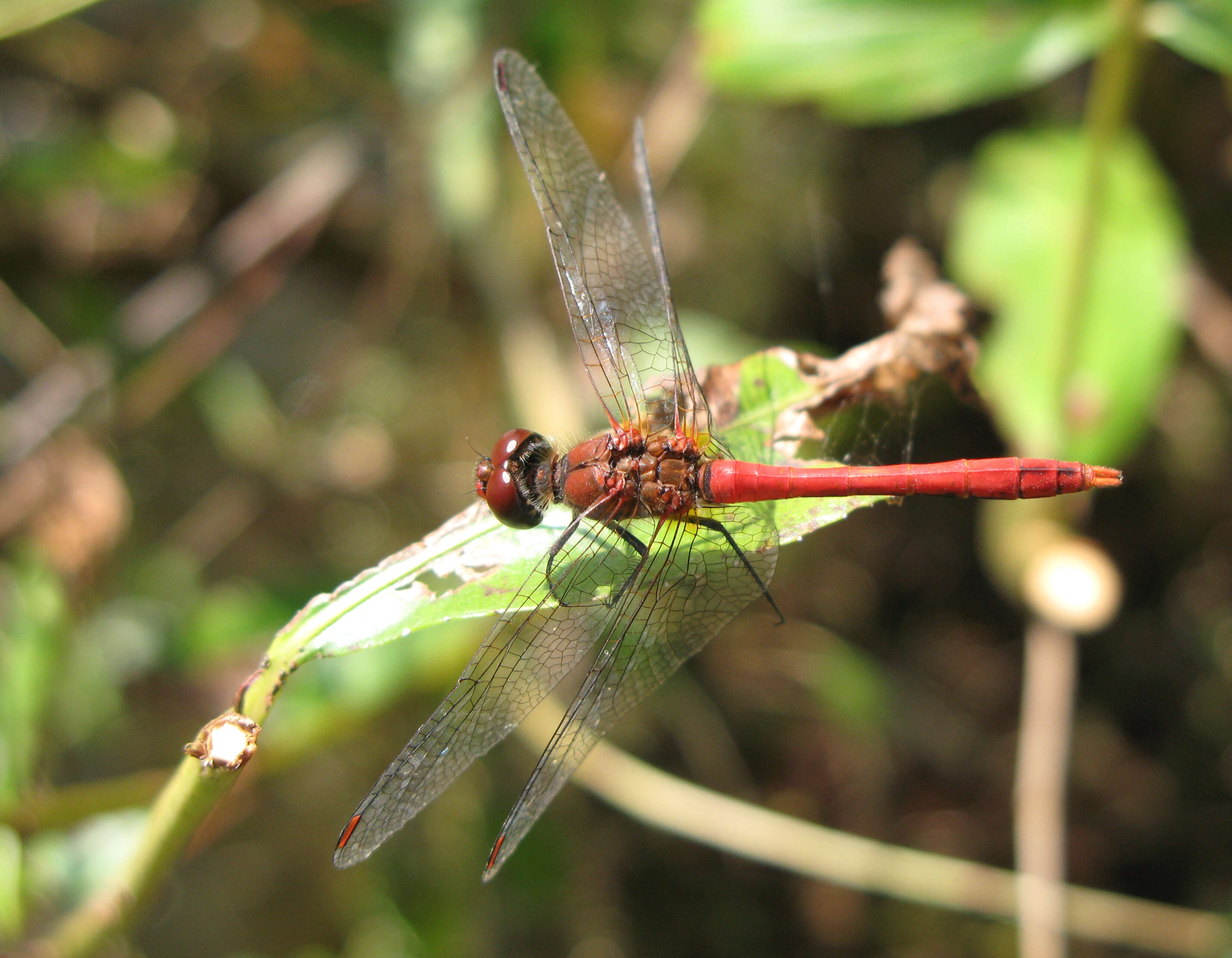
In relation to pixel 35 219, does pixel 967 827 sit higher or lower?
lower

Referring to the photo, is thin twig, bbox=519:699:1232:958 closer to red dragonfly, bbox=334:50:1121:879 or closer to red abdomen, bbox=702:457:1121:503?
red dragonfly, bbox=334:50:1121:879

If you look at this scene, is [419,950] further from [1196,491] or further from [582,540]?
[1196,491]

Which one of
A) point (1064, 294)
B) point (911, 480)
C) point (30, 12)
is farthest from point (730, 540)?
point (30, 12)

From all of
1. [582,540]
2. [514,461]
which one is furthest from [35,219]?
[582,540]

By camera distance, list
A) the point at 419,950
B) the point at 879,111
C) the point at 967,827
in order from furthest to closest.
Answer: the point at 967,827, the point at 419,950, the point at 879,111

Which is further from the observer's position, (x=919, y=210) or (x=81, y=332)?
(x=919, y=210)

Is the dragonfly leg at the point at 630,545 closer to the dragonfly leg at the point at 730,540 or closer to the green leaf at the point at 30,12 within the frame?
the dragonfly leg at the point at 730,540

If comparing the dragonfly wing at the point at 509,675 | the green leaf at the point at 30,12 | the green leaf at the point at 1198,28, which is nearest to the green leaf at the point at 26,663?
the dragonfly wing at the point at 509,675
